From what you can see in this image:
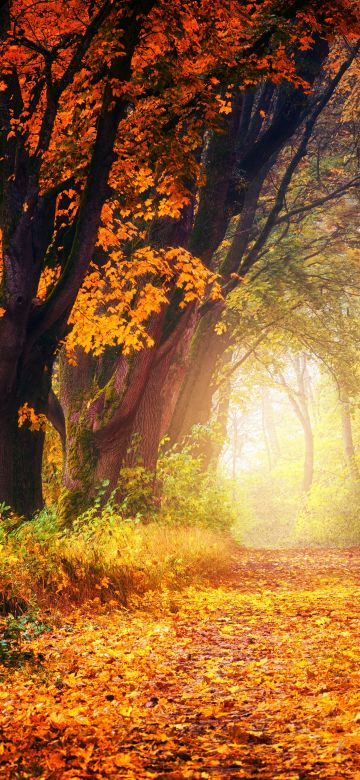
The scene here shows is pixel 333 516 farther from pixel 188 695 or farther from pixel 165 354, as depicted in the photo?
pixel 188 695

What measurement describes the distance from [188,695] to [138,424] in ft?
32.6

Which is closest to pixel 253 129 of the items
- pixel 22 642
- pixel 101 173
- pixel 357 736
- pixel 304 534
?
pixel 101 173

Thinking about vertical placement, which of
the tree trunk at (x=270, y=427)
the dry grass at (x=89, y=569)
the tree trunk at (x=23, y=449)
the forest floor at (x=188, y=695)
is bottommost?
the forest floor at (x=188, y=695)

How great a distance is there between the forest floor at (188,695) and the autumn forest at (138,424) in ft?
0.08

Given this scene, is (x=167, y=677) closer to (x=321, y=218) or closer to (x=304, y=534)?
(x=321, y=218)

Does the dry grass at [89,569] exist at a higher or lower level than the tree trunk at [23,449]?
lower

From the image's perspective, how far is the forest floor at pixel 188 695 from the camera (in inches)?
153

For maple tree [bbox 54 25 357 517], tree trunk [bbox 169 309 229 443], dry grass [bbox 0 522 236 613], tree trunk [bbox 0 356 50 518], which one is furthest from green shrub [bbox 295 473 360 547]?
tree trunk [bbox 0 356 50 518]

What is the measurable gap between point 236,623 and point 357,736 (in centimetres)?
439

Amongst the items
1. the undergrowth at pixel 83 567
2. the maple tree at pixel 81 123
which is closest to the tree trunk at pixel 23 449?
the maple tree at pixel 81 123

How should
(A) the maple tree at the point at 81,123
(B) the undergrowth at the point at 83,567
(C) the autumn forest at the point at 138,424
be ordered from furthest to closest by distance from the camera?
(A) the maple tree at the point at 81,123, (B) the undergrowth at the point at 83,567, (C) the autumn forest at the point at 138,424

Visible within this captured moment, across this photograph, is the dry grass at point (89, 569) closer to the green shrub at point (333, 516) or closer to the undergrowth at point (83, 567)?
the undergrowth at point (83, 567)

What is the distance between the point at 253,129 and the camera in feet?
56.2

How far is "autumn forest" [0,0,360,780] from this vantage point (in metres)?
4.64
